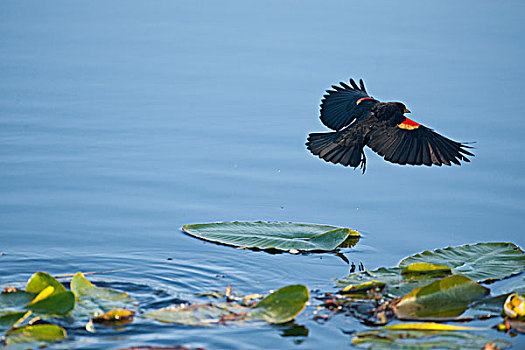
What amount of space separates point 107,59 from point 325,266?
810 centimetres

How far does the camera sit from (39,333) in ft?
16.0

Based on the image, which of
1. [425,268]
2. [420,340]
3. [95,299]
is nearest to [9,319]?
[95,299]

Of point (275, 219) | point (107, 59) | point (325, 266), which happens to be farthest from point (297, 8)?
point (325, 266)

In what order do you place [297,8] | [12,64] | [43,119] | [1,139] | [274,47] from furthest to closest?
1. [297,8]
2. [274,47]
3. [12,64]
4. [43,119]
5. [1,139]

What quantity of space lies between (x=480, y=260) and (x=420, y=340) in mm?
1647

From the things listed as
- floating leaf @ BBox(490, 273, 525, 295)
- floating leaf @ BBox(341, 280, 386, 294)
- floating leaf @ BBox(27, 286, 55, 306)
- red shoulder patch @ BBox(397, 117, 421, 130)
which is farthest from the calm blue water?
red shoulder patch @ BBox(397, 117, 421, 130)

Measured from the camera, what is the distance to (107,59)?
44.5ft

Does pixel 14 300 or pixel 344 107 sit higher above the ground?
pixel 344 107

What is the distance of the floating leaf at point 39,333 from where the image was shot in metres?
4.83

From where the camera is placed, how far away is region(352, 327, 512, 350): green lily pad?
495 centimetres

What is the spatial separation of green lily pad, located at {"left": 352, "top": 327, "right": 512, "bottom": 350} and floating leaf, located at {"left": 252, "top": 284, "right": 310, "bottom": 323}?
417 mm

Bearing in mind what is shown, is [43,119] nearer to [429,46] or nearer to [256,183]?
[256,183]

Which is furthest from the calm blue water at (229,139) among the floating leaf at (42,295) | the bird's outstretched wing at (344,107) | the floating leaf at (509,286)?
the bird's outstretched wing at (344,107)

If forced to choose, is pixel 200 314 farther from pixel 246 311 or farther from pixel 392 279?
pixel 392 279
